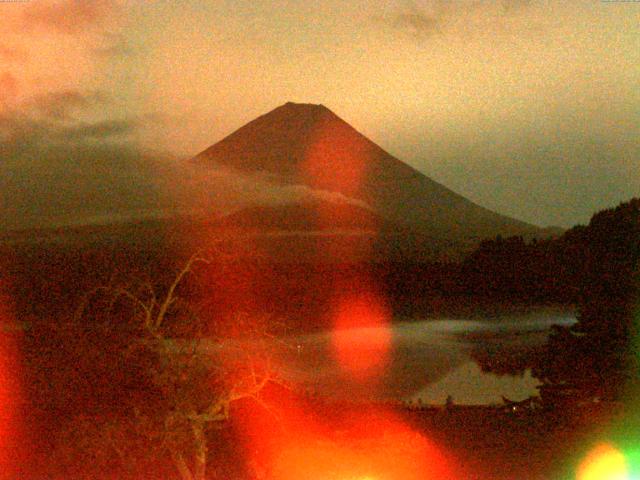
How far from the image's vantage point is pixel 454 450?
729 cm

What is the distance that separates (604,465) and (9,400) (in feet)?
16.2

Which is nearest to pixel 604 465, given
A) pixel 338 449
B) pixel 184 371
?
pixel 338 449

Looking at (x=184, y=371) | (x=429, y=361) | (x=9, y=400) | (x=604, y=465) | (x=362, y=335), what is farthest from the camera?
(x=362, y=335)

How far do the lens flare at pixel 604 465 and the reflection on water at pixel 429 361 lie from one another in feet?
9.99

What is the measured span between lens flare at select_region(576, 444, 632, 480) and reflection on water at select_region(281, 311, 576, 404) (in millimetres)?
3044

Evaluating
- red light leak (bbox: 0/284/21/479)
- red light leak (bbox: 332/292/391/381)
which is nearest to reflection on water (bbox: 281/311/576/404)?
red light leak (bbox: 332/292/391/381)

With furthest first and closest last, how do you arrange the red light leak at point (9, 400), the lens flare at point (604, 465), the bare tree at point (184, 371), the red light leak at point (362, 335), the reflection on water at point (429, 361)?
the red light leak at point (362, 335), the reflection on water at point (429, 361), the lens flare at point (604, 465), the red light leak at point (9, 400), the bare tree at point (184, 371)

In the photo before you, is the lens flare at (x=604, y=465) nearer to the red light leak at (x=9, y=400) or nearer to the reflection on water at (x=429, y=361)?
the reflection on water at (x=429, y=361)

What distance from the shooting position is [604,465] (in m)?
6.65

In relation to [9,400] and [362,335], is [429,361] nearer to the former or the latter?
A: [362,335]

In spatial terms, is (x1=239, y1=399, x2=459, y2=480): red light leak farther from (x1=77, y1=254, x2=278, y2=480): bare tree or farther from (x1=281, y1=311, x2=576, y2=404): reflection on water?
(x1=77, y1=254, x2=278, y2=480): bare tree

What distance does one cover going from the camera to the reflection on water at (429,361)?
1173 centimetres

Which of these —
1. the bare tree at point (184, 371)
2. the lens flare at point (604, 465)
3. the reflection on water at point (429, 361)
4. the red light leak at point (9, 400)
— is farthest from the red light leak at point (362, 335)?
the bare tree at point (184, 371)

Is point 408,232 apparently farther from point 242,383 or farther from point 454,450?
point 242,383
